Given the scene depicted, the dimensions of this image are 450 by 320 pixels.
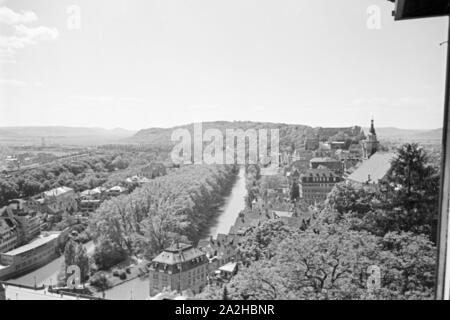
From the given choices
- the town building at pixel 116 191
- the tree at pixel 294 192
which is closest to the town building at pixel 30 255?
the town building at pixel 116 191

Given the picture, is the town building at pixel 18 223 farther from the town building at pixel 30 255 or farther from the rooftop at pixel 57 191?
the rooftop at pixel 57 191

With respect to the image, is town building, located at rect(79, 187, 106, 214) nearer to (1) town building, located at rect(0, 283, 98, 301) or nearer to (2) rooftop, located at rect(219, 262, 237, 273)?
(1) town building, located at rect(0, 283, 98, 301)

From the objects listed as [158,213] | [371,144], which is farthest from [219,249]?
[371,144]

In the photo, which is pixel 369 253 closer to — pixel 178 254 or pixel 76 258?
pixel 178 254

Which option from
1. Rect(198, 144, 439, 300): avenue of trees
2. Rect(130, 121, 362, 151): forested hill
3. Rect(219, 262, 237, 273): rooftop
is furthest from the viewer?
Rect(130, 121, 362, 151): forested hill

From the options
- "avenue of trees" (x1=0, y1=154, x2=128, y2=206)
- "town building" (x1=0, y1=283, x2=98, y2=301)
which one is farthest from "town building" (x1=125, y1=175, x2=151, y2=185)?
"town building" (x1=0, y1=283, x2=98, y2=301)

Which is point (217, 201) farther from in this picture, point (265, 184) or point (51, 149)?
point (51, 149)
